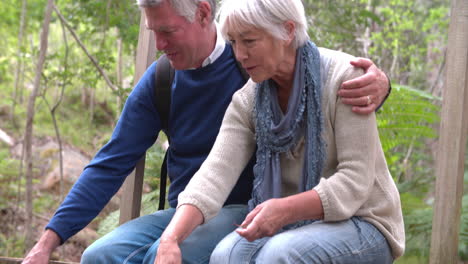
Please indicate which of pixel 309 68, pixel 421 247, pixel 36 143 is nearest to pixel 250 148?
pixel 309 68

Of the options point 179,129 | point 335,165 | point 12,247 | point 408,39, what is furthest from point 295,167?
point 408,39

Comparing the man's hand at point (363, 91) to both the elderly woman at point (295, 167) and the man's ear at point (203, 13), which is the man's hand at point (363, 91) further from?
the man's ear at point (203, 13)

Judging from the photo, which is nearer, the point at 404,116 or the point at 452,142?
the point at 452,142

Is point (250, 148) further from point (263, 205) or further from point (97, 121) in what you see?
point (97, 121)

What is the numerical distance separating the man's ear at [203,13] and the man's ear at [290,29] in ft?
2.02

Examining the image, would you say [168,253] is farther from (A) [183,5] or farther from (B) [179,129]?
(A) [183,5]

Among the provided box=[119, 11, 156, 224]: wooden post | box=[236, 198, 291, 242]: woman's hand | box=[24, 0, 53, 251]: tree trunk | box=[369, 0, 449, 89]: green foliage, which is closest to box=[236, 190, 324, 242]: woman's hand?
box=[236, 198, 291, 242]: woman's hand

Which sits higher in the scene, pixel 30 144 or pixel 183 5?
pixel 183 5

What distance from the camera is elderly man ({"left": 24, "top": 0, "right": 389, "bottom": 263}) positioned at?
2.33m

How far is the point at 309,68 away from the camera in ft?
6.53

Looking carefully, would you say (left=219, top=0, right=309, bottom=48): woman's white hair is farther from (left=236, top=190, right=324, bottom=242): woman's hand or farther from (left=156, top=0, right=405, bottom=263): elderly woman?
(left=236, top=190, right=324, bottom=242): woman's hand

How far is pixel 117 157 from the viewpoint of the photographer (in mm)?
2523

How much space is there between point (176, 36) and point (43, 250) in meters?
1.09

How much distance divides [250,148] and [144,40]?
0.97 meters
